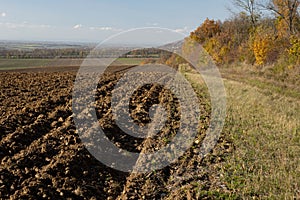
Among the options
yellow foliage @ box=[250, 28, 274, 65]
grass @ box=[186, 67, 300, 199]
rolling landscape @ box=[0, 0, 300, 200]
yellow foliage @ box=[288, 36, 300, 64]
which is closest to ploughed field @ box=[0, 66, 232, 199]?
rolling landscape @ box=[0, 0, 300, 200]

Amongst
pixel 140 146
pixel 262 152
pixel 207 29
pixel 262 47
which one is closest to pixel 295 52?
pixel 262 47

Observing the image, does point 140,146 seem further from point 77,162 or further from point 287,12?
point 287,12

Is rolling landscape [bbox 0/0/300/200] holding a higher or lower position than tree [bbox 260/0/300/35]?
lower

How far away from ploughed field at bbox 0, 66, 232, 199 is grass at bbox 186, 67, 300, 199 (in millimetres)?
324

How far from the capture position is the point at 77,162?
5.96 m

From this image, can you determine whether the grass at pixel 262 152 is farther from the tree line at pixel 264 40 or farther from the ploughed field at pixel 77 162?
the tree line at pixel 264 40

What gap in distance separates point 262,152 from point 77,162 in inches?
159

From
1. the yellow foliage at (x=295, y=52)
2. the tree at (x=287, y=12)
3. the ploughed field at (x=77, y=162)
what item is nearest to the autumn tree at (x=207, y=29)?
the tree at (x=287, y=12)

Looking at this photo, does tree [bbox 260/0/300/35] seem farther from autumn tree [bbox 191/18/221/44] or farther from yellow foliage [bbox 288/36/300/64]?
autumn tree [bbox 191/18/221/44]

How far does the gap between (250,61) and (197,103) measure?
25448 millimetres

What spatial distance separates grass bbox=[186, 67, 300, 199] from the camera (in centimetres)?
497

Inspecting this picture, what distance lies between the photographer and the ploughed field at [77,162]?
5.07 metres

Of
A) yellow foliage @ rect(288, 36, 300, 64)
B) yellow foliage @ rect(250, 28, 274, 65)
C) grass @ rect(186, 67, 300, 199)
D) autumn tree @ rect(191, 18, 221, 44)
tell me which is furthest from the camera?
autumn tree @ rect(191, 18, 221, 44)

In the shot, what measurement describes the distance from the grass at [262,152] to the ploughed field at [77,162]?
32 cm
